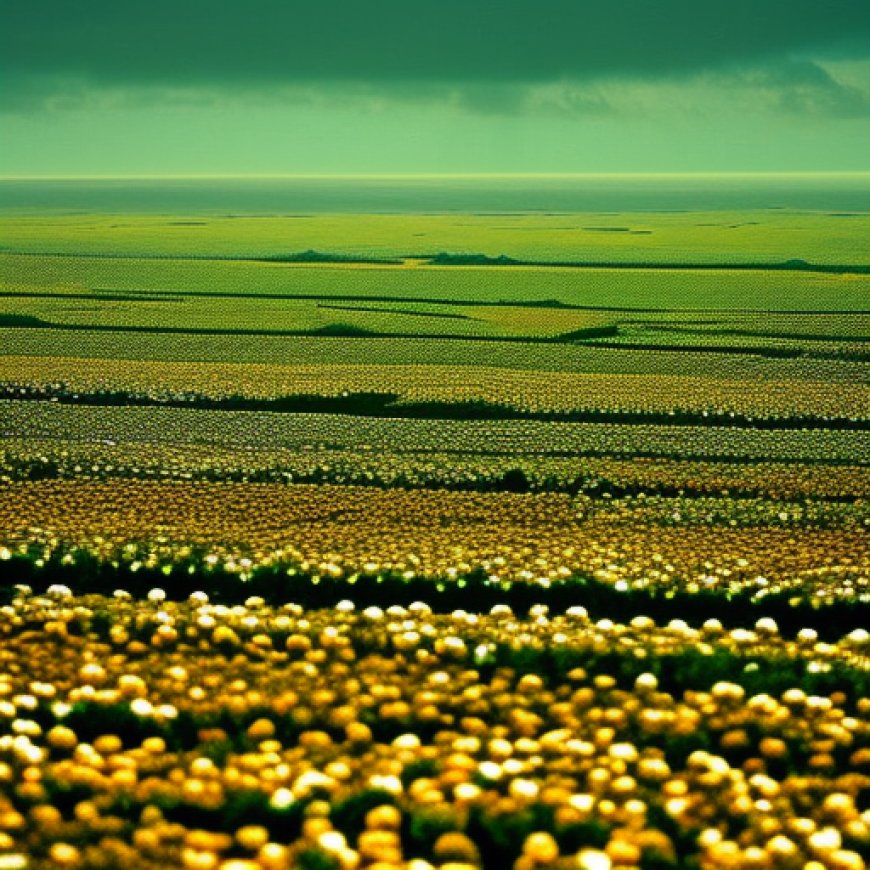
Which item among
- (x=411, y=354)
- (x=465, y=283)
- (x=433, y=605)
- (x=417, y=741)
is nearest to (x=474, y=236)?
(x=465, y=283)

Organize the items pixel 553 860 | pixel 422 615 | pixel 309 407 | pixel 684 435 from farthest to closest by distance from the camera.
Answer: pixel 309 407 → pixel 684 435 → pixel 422 615 → pixel 553 860

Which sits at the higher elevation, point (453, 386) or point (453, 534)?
point (453, 386)

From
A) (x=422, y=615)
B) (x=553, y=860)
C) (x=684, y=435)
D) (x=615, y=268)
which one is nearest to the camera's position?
(x=553, y=860)

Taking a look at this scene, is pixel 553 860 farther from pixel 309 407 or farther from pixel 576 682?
pixel 309 407

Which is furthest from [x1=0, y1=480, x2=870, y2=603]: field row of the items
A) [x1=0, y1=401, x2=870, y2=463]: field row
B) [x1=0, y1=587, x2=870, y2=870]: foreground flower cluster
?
[x1=0, y1=401, x2=870, y2=463]: field row

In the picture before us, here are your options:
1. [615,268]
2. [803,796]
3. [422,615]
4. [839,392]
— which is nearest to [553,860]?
[803,796]

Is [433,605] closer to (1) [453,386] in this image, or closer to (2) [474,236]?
(1) [453,386]

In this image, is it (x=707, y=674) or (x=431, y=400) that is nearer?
(x=707, y=674)
